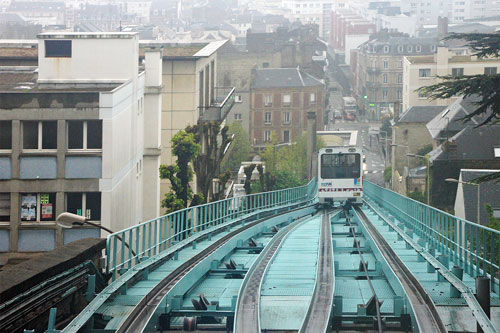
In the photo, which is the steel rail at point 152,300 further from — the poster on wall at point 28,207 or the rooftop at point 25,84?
the rooftop at point 25,84

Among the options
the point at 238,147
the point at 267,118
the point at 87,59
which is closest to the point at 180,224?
the point at 87,59

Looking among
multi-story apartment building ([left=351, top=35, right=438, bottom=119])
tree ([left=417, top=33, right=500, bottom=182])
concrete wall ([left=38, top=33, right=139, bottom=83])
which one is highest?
multi-story apartment building ([left=351, top=35, right=438, bottom=119])

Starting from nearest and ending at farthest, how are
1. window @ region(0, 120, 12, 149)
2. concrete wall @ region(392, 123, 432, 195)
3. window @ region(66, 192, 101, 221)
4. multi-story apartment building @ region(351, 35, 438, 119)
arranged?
window @ region(0, 120, 12, 149) < window @ region(66, 192, 101, 221) < concrete wall @ region(392, 123, 432, 195) < multi-story apartment building @ region(351, 35, 438, 119)

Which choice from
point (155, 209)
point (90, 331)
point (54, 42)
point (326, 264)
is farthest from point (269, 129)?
point (90, 331)

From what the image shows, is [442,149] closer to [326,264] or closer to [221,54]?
[326,264]

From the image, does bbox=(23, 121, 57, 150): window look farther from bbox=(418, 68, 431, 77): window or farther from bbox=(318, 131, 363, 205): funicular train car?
bbox=(418, 68, 431, 77): window

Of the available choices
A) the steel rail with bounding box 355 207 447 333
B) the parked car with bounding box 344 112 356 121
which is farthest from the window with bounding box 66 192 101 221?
the parked car with bounding box 344 112 356 121

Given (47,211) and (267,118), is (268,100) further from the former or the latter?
(47,211)
